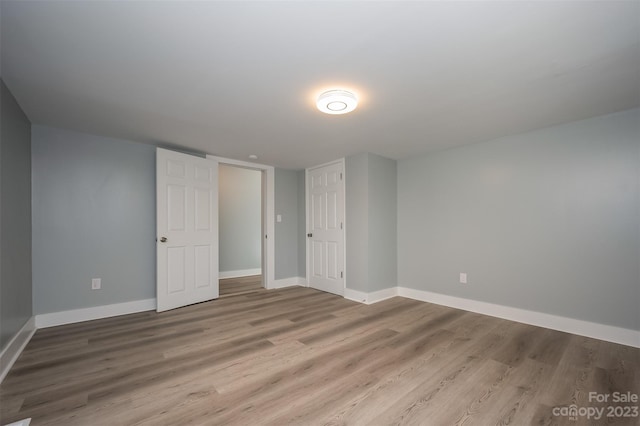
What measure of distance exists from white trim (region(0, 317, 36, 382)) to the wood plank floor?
0.05 metres

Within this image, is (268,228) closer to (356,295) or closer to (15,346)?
(356,295)

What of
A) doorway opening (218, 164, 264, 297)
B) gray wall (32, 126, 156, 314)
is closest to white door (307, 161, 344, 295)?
doorway opening (218, 164, 264, 297)

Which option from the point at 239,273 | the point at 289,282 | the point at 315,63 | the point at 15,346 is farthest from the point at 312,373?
the point at 239,273

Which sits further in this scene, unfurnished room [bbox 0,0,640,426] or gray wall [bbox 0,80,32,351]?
gray wall [bbox 0,80,32,351]

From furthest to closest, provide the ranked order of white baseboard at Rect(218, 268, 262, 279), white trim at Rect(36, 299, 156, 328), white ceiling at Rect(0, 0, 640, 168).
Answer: white baseboard at Rect(218, 268, 262, 279) < white trim at Rect(36, 299, 156, 328) < white ceiling at Rect(0, 0, 640, 168)

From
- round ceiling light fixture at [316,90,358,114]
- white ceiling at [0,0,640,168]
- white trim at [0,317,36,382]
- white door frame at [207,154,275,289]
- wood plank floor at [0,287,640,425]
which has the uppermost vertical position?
white ceiling at [0,0,640,168]

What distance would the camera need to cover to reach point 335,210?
14.9 feet

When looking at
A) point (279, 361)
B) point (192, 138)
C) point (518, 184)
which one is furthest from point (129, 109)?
point (518, 184)

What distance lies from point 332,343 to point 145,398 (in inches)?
58.3

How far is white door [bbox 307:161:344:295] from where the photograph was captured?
14.6 feet

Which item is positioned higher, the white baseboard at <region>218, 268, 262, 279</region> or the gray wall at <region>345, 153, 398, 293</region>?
the gray wall at <region>345, 153, 398, 293</region>

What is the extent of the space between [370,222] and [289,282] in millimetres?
2047

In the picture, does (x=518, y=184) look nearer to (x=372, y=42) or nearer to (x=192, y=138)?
(x=372, y=42)

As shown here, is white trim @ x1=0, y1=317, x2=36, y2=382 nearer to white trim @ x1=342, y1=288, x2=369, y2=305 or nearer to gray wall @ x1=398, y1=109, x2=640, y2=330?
white trim @ x1=342, y1=288, x2=369, y2=305
